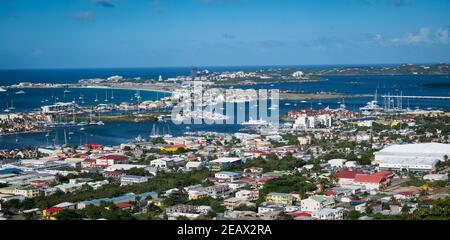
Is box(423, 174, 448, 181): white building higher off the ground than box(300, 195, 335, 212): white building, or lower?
lower

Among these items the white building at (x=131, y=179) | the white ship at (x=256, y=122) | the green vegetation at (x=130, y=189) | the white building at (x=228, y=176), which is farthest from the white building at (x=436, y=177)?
the white ship at (x=256, y=122)

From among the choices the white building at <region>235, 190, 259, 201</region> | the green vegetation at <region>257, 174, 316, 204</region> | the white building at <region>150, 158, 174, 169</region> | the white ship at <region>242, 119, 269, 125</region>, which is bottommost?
the white ship at <region>242, 119, 269, 125</region>

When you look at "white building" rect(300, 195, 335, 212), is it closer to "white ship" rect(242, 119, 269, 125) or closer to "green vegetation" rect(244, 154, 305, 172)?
"green vegetation" rect(244, 154, 305, 172)

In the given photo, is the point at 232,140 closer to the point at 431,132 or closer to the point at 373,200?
the point at 431,132

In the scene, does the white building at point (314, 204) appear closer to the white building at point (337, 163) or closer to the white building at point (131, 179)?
the white building at point (131, 179)

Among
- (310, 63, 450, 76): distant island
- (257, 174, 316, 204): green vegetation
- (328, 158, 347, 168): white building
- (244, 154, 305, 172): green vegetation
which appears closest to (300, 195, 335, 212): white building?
(257, 174, 316, 204): green vegetation

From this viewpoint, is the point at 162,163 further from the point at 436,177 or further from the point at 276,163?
the point at 436,177

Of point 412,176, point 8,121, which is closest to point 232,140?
point 412,176

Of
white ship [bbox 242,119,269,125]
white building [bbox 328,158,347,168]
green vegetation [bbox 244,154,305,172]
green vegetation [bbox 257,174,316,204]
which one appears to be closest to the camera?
green vegetation [bbox 257,174,316,204]

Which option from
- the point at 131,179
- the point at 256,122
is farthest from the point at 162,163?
the point at 256,122
